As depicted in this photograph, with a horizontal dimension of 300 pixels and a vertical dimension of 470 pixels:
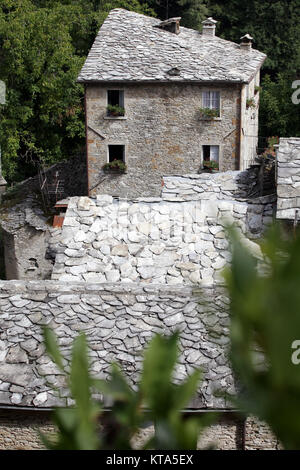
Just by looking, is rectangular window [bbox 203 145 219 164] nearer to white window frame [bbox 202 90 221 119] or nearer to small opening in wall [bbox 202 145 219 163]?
small opening in wall [bbox 202 145 219 163]

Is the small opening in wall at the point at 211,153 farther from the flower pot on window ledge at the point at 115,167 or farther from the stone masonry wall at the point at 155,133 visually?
the flower pot on window ledge at the point at 115,167

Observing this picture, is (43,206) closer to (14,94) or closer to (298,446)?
(14,94)

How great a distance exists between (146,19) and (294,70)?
14.0m

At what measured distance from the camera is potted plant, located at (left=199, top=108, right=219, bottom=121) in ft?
78.1

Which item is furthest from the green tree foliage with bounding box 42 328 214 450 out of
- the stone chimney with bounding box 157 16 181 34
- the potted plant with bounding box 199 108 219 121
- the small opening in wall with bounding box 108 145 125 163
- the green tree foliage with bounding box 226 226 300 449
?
the stone chimney with bounding box 157 16 181 34

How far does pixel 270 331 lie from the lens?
92cm

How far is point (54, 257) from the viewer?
441 inches

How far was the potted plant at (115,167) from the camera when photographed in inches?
961

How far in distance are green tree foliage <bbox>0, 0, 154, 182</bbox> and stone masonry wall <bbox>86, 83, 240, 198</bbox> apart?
506 centimetres

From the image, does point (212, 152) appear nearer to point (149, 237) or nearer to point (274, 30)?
point (149, 237)

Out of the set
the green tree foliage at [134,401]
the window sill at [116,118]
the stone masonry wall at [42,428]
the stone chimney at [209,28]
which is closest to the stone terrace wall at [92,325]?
the stone masonry wall at [42,428]

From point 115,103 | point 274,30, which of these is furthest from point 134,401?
point 274,30

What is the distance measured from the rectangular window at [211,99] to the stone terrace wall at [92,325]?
53.7ft

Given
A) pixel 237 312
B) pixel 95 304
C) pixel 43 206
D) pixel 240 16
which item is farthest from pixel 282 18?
pixel 237 312
